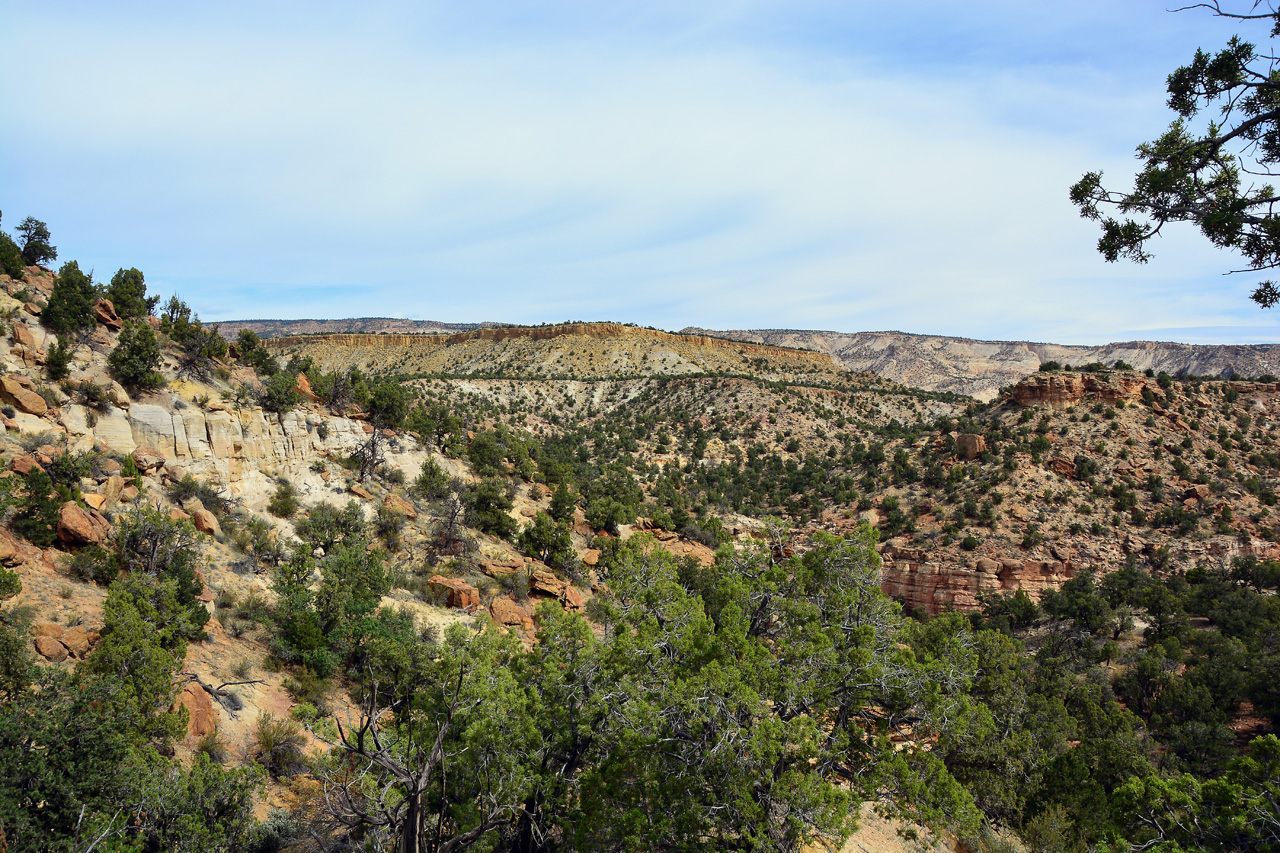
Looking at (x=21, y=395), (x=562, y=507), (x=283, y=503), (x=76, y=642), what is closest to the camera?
(x=76, y=642)

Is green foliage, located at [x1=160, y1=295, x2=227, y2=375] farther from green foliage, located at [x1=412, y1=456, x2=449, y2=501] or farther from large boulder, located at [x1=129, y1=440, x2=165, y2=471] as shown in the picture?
green foliage, located at [x1=412, y1=456, x2=449, y2=501]

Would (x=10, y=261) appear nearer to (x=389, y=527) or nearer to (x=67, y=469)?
(x=67, y=469)

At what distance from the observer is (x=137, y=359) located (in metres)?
19.1

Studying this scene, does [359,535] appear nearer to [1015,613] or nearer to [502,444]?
[502,444]

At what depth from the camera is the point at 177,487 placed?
18.1m


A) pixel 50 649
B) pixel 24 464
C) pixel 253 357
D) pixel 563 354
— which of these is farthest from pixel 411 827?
pixel 563 354

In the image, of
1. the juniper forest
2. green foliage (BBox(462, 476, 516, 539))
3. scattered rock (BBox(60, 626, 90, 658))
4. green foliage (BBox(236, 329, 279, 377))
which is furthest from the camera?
green foliage (BBox(236, 329, 279, 377))

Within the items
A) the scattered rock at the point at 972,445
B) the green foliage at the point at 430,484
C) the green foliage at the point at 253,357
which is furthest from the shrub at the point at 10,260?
the scattered rock at the point at 972,445

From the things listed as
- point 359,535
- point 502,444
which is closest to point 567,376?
point 502,444

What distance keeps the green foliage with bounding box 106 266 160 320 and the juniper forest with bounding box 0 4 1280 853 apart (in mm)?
185

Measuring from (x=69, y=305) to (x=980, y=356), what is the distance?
165636mm

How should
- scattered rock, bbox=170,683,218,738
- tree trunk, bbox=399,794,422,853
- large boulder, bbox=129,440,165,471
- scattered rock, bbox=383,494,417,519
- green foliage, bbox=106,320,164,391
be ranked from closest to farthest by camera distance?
tree trunk, bbox=399,794,422,853 < scattered rock, bbox=170,683,218,738 < large boulder, bbox=129,440,165,471 < green foliage, bbox=106,320,164,391 < scattered rock, bbox=383,494,417,519

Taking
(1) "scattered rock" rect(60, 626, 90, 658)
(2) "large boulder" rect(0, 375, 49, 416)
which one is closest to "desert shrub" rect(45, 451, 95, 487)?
(2) "large boulder" rect(0, 375, 49, 416)

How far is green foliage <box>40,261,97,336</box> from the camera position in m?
19.0
